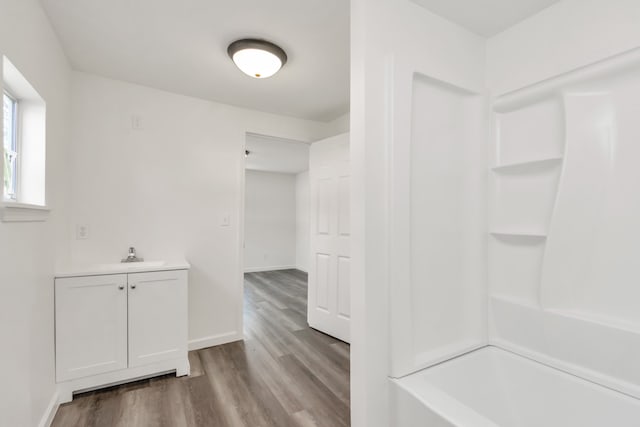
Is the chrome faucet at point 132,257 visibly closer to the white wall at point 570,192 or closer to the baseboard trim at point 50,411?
the baseboard trim at point 50,411

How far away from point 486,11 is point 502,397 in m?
1.98

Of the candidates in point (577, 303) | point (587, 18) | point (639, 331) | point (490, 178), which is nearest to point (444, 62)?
point (587, 18)

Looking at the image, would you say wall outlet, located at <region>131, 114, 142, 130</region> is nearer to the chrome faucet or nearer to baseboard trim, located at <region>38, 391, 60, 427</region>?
the chrome faucet

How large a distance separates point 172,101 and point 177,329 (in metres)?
2.01

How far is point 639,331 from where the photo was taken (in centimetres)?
115

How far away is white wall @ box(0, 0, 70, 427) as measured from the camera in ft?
3.99

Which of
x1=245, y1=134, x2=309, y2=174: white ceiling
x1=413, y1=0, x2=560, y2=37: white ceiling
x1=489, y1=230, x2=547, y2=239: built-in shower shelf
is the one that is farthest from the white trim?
x1=413, y1=0, x2=560, y2=37: white ceiling

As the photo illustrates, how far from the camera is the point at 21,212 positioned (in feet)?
4.31

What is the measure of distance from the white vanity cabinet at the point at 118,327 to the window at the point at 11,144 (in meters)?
0.67

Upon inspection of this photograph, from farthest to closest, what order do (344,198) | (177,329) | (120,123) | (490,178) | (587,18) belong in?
1. (344,198)
2. (120,123)
3. (177,329)
4. (490,178)
5. (587,18)

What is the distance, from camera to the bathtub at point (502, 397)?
1120 mm

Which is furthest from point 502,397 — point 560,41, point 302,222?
point 302,222

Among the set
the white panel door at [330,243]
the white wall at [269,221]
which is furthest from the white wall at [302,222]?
the white panel door at [330,243]

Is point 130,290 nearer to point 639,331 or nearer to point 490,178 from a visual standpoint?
point 490,178
